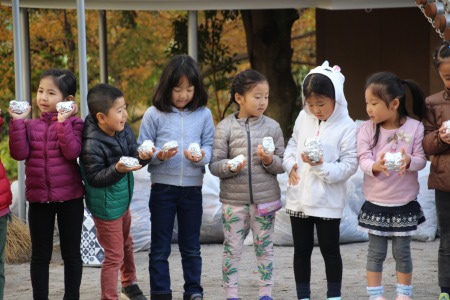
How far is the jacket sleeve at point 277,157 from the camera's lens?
5660mm

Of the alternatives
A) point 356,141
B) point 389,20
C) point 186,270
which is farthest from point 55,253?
point 389,20

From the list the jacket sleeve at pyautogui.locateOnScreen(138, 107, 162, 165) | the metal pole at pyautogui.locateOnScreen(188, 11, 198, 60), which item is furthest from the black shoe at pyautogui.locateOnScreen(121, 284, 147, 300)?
the metal pole at pyautogui.locateOnScreen(188, 11, 198, 60)

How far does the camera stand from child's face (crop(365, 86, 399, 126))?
548cm

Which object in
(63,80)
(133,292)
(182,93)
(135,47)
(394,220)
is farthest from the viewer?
(135,47)

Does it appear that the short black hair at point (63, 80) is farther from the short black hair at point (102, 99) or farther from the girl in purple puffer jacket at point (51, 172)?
the short black hair at point (102, 99)

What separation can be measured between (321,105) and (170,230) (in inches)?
47.4

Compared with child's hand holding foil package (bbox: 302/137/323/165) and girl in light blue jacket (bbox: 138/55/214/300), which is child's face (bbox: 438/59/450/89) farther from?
girl in light blue jacket (bbox: 138/55/214/300)

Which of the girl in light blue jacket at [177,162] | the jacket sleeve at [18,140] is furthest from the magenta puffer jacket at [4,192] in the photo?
the girl in light blue jacket at [177,162]

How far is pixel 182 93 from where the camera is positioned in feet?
18.8

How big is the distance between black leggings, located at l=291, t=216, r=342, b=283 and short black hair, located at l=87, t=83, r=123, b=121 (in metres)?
1.27

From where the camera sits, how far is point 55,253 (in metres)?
7.68

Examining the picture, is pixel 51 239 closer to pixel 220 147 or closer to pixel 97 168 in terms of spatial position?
pixel 97 168

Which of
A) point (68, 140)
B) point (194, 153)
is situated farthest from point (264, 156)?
point (68, 140)

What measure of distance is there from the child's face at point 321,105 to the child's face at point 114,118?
1086 millimetres
